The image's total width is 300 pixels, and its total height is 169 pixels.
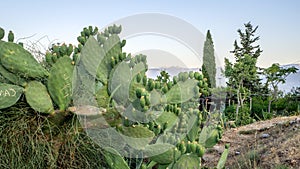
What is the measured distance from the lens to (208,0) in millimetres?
3834

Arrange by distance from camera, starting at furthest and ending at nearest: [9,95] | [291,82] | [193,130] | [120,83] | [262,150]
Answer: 1. [291,82]
2. [262,150]
3. [193,130]
4. [120,83]
5. [9,95]

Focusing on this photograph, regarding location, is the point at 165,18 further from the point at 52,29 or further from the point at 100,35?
the point at 52,29

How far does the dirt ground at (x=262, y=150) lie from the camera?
112 inches

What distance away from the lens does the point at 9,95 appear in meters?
1.16

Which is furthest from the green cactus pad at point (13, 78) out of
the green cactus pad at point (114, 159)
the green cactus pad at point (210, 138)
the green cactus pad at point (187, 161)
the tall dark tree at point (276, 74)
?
the tall dark tree at point (276, 74)

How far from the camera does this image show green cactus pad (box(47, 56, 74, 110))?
122cm

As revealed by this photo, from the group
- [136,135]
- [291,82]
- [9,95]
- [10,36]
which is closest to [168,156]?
[136,135]

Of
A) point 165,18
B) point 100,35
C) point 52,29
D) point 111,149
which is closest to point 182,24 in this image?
point 165,18

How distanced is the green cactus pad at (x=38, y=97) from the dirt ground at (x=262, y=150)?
4.39 ft

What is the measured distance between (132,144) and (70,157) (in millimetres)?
213

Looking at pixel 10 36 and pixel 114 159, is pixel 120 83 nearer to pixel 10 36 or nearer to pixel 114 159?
pixel 114 159

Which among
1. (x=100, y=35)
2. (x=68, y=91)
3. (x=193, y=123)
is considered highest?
(x=100, y=35)

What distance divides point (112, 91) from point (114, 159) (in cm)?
24

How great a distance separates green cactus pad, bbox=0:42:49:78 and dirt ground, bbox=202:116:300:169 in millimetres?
1394
